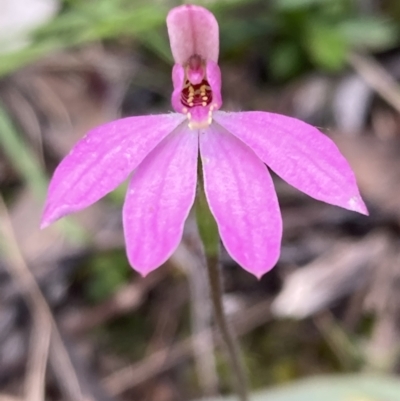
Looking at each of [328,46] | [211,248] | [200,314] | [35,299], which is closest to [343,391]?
[200,314]

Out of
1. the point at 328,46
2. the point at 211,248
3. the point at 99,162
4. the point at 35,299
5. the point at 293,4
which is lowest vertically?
the point at 211,248

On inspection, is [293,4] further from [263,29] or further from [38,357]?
[38,357]

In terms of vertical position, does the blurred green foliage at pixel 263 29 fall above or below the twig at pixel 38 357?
above

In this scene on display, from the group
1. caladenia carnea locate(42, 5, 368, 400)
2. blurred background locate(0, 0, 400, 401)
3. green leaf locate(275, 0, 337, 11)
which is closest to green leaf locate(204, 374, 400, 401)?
blurred background locate(0, 0, 400, 401)

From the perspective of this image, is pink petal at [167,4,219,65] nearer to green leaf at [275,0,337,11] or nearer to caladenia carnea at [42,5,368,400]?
caladenia carnea at [42,5,368,400]

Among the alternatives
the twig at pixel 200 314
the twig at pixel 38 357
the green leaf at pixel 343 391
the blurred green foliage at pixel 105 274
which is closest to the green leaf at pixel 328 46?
the twig at pixel 200 314

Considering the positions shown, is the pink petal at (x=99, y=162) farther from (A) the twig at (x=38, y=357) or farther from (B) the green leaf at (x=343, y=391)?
(A) the twig at (x=38, y=357)
